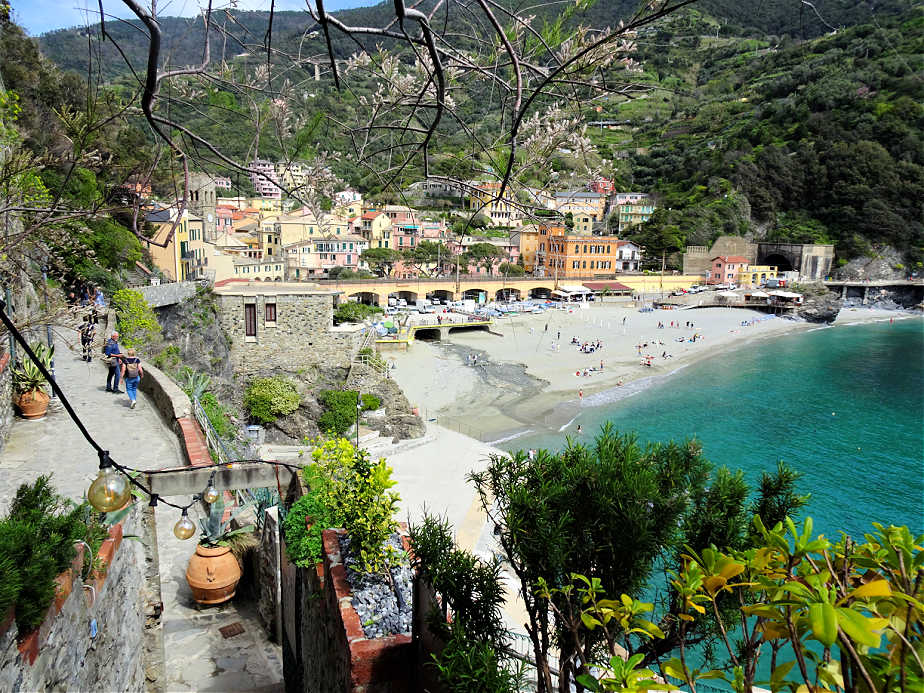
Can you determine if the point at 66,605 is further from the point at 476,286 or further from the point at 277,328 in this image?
the point at 476,286

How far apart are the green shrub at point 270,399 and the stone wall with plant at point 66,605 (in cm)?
1191

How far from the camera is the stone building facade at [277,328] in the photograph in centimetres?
1652

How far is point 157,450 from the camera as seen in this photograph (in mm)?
7602

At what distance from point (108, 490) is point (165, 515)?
487 centimetres

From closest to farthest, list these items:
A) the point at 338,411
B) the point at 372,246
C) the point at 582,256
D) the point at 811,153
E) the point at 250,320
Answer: the point at 250,320 → the point at 338,411 → the point at 372,246 → the point at 582,256 → the point at 811,153

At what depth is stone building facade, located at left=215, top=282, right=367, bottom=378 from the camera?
1652 cm

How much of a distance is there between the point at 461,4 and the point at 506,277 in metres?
49.0

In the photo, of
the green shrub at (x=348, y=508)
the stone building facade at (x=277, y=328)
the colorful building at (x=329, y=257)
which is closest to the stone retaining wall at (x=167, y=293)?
the stone building facade at (x=277, y=328)

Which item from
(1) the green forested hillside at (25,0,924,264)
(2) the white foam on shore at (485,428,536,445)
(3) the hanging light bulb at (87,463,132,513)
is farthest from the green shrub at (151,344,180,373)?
(1) the green forested hillside at (25,0,924,264)

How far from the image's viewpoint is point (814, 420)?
26250mm

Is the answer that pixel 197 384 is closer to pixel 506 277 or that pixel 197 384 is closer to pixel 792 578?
pixel 792 578

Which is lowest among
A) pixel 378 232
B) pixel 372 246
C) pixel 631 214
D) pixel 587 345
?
pixel 587 345

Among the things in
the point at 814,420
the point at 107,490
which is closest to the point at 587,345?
the point at 814,420

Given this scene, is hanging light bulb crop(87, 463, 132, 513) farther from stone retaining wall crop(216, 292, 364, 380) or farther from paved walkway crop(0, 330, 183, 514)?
stone retaining wall crop(216, 292, 364, 380)
